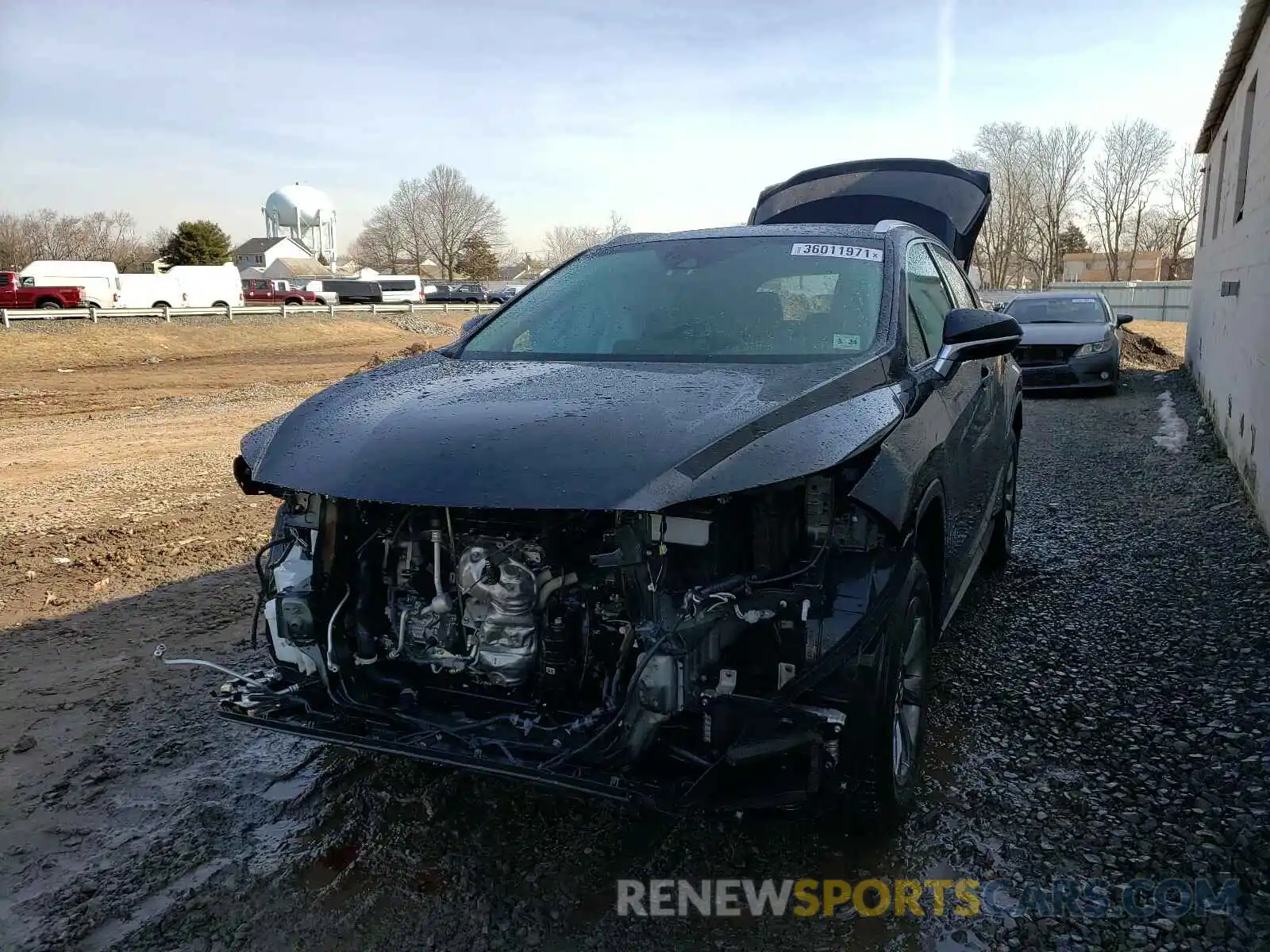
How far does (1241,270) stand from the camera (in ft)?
29.7

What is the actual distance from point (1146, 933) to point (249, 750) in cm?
300

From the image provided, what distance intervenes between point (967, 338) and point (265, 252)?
325 feet

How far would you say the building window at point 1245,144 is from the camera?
10.3 m

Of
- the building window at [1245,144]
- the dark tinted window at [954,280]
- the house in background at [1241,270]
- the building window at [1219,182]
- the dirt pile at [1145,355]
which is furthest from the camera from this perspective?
the dirt pile at [1145,355]

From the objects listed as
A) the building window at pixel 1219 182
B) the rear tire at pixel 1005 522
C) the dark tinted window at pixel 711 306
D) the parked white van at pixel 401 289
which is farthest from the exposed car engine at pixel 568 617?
the parked white van at pixel 401 289

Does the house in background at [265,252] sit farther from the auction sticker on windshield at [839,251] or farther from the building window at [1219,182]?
the auction sticker on windshield at [839,251]

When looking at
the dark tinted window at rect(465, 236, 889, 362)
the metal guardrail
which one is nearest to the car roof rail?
the dark tinted window at rect(465, 236, 889, 362)

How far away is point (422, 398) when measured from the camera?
2965 mm

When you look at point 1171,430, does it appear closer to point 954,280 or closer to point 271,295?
point 954,280

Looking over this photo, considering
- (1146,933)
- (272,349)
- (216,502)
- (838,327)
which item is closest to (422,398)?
(838,327)

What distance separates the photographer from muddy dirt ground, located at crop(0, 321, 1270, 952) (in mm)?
2516

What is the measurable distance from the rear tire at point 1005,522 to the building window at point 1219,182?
399 inches

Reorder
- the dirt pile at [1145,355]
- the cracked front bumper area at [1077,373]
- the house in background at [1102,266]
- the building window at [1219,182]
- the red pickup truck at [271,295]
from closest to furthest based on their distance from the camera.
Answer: the cracked front bumper area at [1077,373]
the building window at [1219,182]
the dirt pile at [1145,355]
the red pickup truck at [271,295]
the house in background at [1102,266]

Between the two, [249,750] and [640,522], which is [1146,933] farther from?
[249,750]
